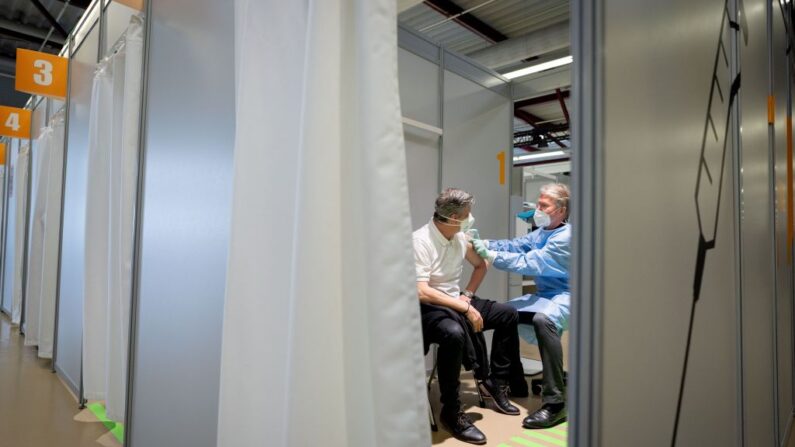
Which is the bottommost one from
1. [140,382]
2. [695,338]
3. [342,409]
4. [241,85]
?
[140,382]

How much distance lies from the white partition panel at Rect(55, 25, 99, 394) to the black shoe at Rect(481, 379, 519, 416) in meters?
2.60

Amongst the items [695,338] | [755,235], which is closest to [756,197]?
[755,235]

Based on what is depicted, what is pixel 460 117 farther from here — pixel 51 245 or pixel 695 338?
pixel 51 245

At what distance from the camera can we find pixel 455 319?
2.50 meters

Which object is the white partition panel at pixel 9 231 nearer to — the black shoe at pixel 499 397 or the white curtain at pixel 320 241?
the black shoe at pixel 499 397

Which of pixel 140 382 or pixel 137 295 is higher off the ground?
pixel 137 295

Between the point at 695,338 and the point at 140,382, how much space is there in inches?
80.4

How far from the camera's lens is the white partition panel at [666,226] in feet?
3.26

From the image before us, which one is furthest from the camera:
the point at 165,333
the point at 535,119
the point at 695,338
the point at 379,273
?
the point at 535,119

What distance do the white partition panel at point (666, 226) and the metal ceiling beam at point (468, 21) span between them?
126 inches

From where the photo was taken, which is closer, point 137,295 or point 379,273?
point 379,273

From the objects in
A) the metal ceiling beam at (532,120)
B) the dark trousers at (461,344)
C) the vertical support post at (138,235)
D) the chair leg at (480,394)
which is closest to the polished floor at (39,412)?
the vertical support post at (138,235)

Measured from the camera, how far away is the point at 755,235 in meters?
1.92

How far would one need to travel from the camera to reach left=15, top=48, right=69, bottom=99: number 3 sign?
314cm
